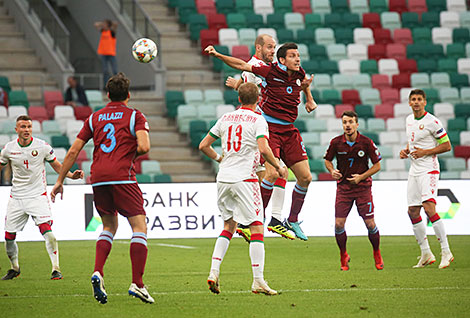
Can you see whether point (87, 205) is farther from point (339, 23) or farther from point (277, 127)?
point (339, 23)

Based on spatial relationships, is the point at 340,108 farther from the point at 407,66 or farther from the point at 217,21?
the point at 217,21

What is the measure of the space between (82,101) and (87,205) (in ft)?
17.1

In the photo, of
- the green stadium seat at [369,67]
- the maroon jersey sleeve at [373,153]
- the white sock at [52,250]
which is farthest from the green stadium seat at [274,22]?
the white sock at [52,250]

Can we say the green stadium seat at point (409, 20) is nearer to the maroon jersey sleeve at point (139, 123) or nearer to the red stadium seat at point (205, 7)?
the red stadium seat at point (205, 7)

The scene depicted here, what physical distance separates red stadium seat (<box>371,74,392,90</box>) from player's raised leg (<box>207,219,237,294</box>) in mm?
15549

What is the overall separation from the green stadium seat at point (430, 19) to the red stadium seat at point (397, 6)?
0.75m

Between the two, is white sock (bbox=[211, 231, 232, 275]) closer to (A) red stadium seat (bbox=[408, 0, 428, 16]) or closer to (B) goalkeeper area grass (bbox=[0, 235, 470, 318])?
(B) goalkeeper area grass (bbox=[0, 235, 470, 318])

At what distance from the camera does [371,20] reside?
82.1 ft

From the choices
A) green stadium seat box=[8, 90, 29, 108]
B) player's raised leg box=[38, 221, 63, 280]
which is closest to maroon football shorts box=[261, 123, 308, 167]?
player's raised leg box=[38, 221, 63, 280]

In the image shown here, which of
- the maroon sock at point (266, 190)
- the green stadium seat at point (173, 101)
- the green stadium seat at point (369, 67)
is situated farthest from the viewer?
the green stadium seat at point (369, 67)

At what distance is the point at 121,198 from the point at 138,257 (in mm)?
566

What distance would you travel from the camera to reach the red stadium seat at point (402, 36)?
2469 cm

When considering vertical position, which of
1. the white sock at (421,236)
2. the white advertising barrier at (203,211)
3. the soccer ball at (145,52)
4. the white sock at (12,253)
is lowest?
the white advertising barrier at (203,211)

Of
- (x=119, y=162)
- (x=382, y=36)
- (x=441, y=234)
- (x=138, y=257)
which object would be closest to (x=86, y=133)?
(x=119, y=162)
